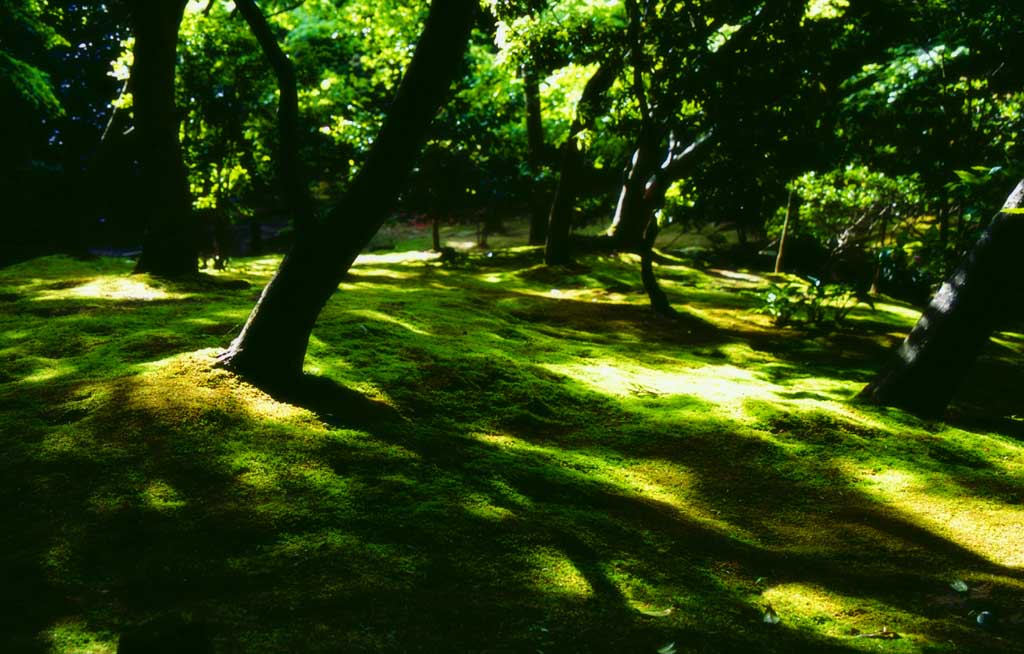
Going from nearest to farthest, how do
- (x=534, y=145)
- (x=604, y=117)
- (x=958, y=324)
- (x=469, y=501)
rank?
(x=469, y=501)
(x=958, y=324)
(x=604, y=117)
(x=534, y=145)

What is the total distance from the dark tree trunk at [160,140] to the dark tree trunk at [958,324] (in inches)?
355

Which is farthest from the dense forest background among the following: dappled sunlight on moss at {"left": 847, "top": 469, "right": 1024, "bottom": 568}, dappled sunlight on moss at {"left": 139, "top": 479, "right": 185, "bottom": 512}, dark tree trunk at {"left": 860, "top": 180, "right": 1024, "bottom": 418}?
dappled sunlight on moss at {"left": 139, "top": 479, "right": 185, "bottom": 512}

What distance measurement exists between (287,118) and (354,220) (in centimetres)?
111

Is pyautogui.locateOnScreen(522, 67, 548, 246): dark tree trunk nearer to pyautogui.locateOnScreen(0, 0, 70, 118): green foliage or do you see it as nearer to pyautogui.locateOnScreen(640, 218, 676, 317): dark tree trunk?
pyautogui.locateOnScreen(640, 218, 676, 317): dark tree trunk

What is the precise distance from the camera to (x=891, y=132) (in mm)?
11914

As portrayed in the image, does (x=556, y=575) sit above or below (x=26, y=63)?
below

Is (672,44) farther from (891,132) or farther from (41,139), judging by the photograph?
(41,139)

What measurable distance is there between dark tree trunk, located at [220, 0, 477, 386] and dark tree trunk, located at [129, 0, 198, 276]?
5.61m

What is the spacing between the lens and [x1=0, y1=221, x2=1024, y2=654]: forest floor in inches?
109

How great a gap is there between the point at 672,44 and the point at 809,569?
7.60 meters

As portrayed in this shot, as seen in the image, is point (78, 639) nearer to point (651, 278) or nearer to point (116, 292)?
point (116, 292)

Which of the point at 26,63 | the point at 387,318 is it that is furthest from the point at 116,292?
the point at 26,63

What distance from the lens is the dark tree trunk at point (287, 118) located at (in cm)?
486

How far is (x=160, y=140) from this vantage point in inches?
365
